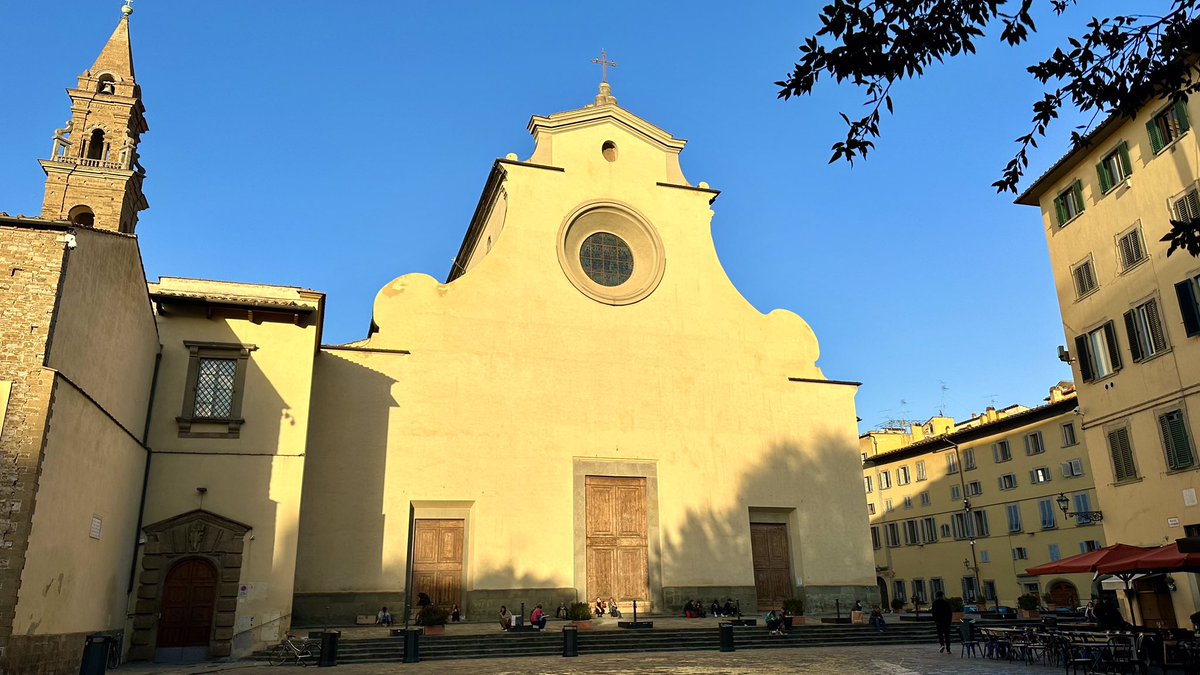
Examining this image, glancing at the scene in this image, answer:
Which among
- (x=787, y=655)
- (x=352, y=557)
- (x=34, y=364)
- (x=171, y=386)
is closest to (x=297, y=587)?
(x=352, y=557)

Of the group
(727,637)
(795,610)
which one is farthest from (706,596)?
(727,637)

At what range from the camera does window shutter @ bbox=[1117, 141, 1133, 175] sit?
2002cm

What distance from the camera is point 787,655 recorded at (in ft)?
54.9

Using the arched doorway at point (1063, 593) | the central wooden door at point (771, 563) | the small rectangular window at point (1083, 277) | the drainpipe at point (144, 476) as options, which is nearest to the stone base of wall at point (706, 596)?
the central wooden door at point (771, 563)

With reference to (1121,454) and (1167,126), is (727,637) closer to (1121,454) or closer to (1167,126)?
(1121,454)

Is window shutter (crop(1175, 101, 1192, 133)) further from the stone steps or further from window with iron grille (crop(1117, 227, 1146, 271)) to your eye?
the stone steps

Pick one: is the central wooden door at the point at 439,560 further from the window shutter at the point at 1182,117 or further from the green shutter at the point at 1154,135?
the window shutter at the point at 1182,117

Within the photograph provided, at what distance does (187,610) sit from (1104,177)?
23771 mm

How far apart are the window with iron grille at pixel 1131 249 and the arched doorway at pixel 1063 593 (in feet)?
75.7

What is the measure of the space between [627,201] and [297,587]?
49.7ft

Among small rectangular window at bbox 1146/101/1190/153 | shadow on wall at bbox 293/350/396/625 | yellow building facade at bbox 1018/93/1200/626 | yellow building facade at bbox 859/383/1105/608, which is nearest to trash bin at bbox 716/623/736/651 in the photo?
shadow on wall at bbox 293/350/396/625

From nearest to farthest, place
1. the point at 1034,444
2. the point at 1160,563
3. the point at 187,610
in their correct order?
the point at 1160,563 → the point at 187,610 → the point at 1034,444

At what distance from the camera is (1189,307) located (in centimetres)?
1775

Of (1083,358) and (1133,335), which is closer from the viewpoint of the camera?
(1133,335)
